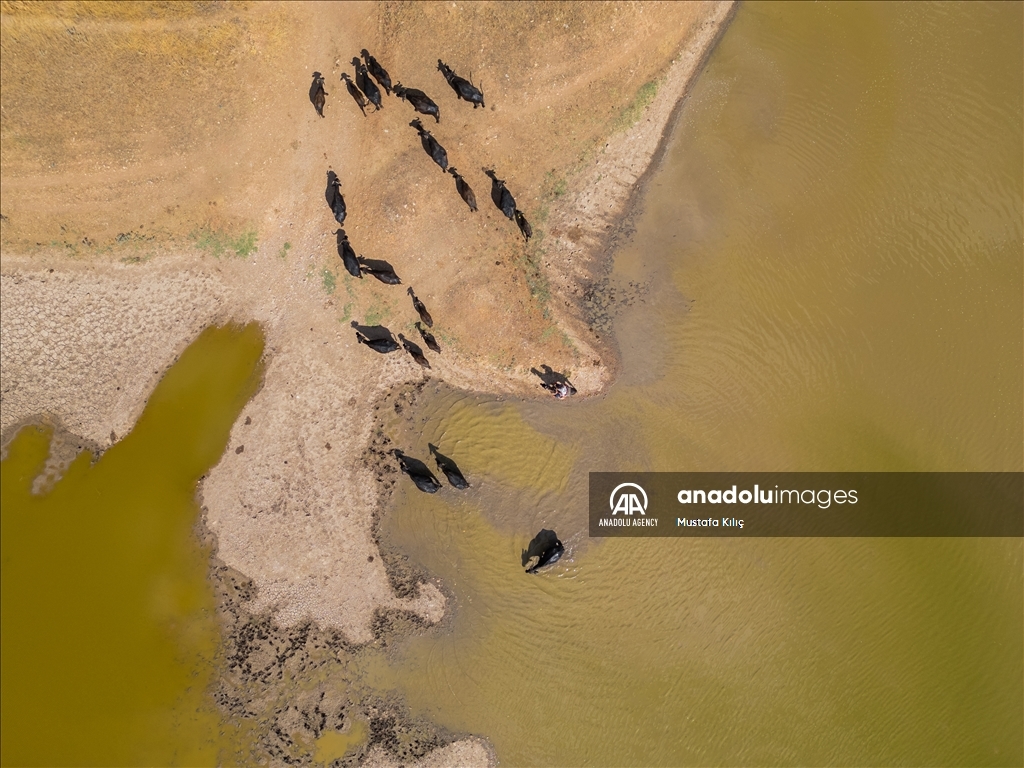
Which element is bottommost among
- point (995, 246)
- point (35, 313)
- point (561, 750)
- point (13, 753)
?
point (13, 753)

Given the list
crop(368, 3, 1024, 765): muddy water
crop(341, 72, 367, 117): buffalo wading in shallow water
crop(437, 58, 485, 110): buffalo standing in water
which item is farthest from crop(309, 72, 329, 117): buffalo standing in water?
crop(368, 3, 1024, 765): muddy water

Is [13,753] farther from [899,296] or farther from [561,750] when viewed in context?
[899,296]

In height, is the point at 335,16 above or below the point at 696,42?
below

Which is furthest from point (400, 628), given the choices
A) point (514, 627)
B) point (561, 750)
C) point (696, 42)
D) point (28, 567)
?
point (696, 42)

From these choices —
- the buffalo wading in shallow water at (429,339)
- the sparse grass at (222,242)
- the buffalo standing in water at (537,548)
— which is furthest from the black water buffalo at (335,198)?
the buffalo standing in water at (537,548)

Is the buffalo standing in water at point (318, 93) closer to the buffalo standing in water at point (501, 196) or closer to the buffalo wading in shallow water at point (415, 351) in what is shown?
the buffalo standing in water at point (501, 196)

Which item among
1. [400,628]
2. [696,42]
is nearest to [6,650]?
[400,628]

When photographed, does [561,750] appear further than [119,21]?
Yes
